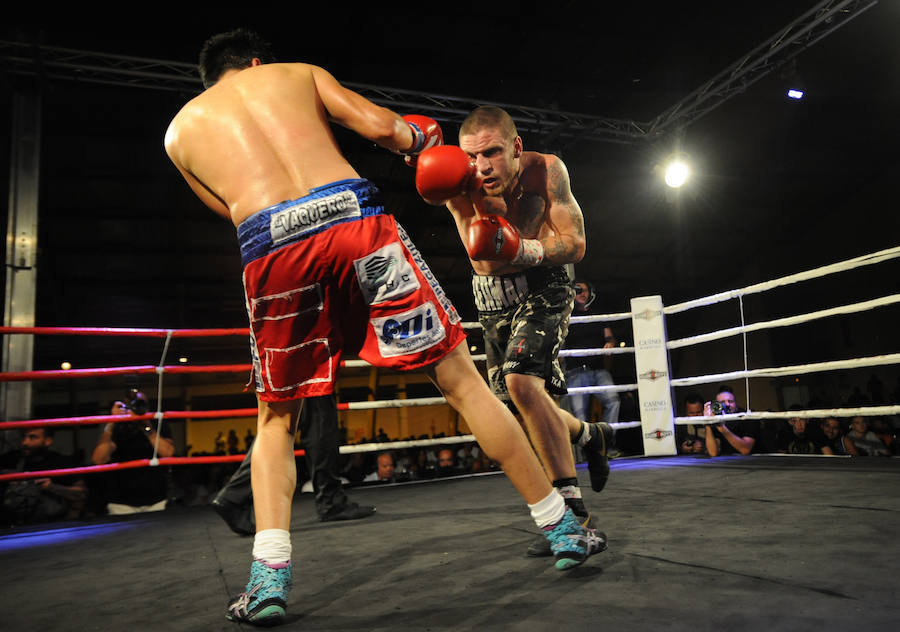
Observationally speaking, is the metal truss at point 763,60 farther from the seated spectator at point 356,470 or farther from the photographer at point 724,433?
the seated spectator at point 356,470

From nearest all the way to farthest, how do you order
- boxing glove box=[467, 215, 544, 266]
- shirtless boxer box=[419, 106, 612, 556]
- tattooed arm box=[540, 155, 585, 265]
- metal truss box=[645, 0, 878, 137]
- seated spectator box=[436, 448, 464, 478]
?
boxing glove box=[467, 215, 544, 266] < shirtless boxer box=[419, 106, 612, 556] < tattooed arm box=[540, 155, 585, 265] < metal truss box=[645, 0, 878, 137] < seated spectator box=[436, 448, 464, 478]

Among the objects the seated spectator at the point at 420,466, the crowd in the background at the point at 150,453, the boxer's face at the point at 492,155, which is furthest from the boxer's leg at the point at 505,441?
the seated spectator at the point at 420,466

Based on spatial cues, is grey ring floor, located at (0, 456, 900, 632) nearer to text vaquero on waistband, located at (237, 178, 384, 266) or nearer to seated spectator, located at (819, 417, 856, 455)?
text vaquero on waistband, located at (237, 178, 384, 266)

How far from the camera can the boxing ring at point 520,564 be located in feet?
3.37

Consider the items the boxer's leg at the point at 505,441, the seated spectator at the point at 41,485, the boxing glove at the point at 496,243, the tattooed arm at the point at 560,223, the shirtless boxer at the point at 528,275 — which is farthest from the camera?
the seated spectator at the point at 41,485

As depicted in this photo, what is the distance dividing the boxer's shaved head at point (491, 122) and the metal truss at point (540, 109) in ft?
14.4

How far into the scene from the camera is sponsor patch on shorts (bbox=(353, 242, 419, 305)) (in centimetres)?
131

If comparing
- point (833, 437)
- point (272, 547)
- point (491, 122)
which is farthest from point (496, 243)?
point (833, 437)

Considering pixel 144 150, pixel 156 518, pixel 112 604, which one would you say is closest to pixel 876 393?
pixel 156 518

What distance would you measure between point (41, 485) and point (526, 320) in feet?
9.97

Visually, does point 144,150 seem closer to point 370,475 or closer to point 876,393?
point 370,475

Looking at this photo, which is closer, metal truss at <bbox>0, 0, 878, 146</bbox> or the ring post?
the ring post

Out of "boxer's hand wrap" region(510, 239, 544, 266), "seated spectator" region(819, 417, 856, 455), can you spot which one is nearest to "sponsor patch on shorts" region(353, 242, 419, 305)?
"boxer's hand wrap" region(510, 239, 544, 266)

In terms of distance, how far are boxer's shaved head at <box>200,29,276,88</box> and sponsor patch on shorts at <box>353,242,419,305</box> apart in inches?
24.5
